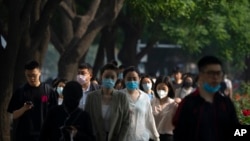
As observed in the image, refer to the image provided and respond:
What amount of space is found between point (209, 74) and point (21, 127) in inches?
142

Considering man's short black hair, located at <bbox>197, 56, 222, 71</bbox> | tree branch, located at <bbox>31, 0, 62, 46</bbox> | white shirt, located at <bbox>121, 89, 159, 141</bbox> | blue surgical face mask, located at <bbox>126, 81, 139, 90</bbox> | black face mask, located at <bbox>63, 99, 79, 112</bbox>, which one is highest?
tree branch, located at <bbox>31, 0, 62, 46</bbox>

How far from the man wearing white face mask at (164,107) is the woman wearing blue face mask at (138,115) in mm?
1062

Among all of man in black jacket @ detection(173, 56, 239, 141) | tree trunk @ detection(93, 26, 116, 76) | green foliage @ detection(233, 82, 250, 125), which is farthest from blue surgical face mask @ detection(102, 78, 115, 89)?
tree trunk @ detection(93, 26, 116, 76)

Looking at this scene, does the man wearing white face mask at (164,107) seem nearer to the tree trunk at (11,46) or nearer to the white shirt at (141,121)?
the white shirt at (141,121)

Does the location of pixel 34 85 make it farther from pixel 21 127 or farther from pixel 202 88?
pixel 202 88

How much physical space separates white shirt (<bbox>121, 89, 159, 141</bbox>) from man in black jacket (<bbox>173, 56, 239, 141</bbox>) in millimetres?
3312

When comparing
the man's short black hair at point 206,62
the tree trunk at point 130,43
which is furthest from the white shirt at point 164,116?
the tree trunk at point 130,43

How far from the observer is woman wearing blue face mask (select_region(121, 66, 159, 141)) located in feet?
37.9

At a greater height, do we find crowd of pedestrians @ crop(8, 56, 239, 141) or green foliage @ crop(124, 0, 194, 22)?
green foliage @ crop(124, 0, 194, 22)

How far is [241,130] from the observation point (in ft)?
27.0

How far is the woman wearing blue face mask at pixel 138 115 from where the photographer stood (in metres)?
11.5

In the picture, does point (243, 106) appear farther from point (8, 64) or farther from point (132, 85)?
point (132, 85)

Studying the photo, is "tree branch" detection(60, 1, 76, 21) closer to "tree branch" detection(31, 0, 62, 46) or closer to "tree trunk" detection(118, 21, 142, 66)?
"tree branch" detection(31, 0, 62, 46)

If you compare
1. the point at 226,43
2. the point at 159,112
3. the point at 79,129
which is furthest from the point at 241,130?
the point at 226,43
